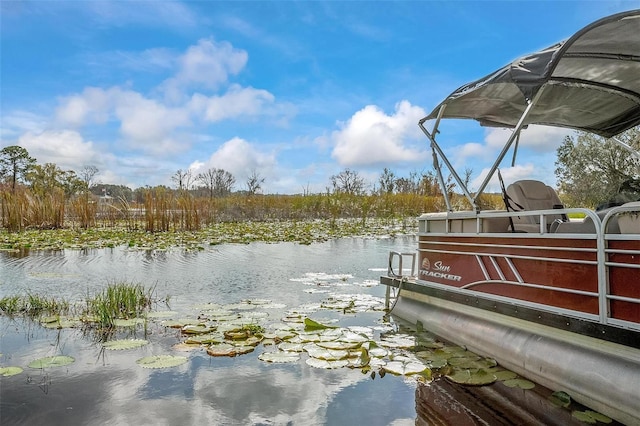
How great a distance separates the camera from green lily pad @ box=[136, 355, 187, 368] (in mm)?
3831

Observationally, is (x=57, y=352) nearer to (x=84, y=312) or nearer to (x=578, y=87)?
(x=84, y=312)

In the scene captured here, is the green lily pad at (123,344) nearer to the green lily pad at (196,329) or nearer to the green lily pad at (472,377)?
the green lily pad at (196,329)

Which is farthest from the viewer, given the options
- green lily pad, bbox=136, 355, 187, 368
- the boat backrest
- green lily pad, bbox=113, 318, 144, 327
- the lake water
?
green lily pad, bbox=113, 318, 144, 327

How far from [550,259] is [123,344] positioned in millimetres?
3796

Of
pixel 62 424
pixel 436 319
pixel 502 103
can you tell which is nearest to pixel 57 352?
pixel 62 424

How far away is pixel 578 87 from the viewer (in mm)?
4527

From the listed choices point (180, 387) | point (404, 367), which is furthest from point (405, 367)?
point (180, 387)

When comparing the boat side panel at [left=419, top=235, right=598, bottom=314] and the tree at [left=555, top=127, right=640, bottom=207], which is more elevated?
the tree at [left=555, top=127, right=640, bottom=207]

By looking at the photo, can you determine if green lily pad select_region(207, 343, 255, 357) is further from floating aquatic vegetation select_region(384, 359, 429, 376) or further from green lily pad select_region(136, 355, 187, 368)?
floating aquatic vegetation select_region(384, 359, 429, 376)

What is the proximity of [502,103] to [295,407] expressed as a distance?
3772 mm

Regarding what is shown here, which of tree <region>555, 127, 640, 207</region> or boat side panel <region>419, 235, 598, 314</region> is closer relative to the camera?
boat side panel <region>419, 235, 598, 314</region>

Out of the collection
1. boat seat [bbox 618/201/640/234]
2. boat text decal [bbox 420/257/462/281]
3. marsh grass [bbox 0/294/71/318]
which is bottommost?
marsh grass [bbox 0/294/71/318]

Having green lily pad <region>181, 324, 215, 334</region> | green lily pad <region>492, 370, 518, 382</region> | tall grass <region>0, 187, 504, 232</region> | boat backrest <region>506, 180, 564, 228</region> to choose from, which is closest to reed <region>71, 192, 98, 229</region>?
tall grass <region>0, 187, 504, 232</region>

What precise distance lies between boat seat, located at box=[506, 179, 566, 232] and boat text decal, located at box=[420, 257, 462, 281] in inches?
32.1
